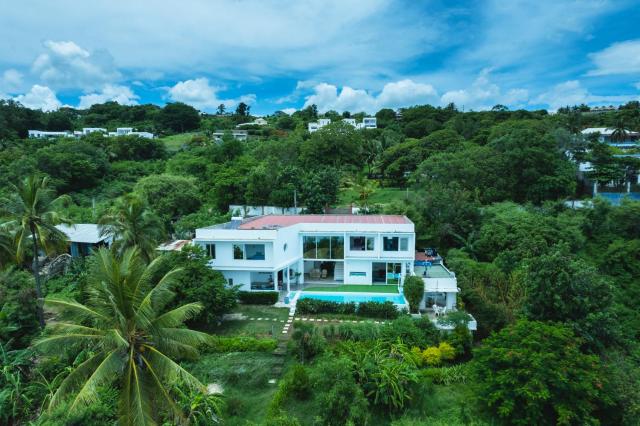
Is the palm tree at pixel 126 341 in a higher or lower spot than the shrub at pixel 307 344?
higher

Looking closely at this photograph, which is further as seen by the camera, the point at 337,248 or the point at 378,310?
the point at 337,248

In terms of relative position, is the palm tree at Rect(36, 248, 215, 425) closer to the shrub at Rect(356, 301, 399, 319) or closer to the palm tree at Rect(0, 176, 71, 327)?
the palm tree at Rect(0, 176, 71, 327)

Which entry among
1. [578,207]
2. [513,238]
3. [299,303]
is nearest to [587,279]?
[513,238]

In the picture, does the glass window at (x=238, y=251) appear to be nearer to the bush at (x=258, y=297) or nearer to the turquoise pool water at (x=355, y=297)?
the bush at (x=258, y=297)

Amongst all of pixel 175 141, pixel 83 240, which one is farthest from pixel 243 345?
pixel 175 141

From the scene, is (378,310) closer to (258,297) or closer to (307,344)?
(307,344)

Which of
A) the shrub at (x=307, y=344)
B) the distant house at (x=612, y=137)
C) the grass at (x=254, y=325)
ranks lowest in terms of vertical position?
the grass at (x=254, y=325)

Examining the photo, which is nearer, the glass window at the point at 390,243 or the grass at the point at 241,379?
the grass at the point at 241,379

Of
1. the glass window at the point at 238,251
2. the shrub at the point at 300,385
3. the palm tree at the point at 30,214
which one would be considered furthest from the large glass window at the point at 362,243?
the palm tree at the point at 30,214
